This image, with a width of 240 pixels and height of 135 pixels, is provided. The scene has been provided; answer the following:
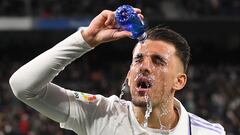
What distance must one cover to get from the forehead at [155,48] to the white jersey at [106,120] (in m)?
0.31

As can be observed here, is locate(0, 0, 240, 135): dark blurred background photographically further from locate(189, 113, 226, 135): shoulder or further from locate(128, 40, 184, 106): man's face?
locate(128, 40, 184, 106): man's face

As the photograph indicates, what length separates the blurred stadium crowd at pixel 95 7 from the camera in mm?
14211

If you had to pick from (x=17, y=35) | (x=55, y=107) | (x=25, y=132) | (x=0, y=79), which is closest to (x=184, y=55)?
(x=55, y=107)

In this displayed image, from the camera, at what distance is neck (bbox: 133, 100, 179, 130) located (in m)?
2.96

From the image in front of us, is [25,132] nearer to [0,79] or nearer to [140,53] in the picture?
[0,79]

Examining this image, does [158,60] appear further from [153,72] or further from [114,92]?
[114,92]

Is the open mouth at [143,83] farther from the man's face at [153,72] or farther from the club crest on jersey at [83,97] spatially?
the club crest on jersey at [83,97]

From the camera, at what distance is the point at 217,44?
16781mm

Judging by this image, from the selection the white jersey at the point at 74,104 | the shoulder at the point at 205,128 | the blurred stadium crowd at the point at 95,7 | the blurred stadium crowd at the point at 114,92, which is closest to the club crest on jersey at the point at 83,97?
the white jersey at the point at 74,104

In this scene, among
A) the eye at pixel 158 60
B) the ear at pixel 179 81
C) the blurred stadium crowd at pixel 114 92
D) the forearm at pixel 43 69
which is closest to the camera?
the forearm at pixel 43 69

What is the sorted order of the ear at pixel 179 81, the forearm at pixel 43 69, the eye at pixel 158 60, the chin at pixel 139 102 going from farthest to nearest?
the ear at pixel 179 81, the eye at pixel 158 60, the chin at pixel 139 102, the forearm at pixel 43 69

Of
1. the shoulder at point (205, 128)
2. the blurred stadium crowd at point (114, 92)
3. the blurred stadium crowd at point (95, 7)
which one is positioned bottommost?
the blurred stadium crowd at point (114, 92)

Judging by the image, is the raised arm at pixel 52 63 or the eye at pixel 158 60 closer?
the raised arm at pixel 52 63

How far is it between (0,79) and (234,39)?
739 cm
